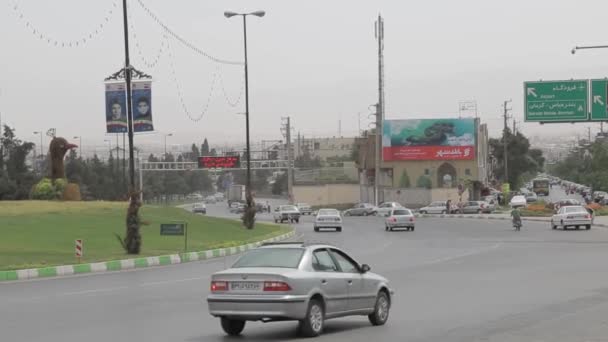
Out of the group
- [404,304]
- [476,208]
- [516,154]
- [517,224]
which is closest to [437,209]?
[476,208]

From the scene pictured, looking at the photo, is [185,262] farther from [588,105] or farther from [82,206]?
[588,105]

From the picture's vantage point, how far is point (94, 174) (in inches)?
5012

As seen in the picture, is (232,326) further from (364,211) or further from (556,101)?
(364,211)

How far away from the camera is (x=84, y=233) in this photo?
45281mm

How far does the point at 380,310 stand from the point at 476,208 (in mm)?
83529

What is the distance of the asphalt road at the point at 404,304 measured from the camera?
1469cm

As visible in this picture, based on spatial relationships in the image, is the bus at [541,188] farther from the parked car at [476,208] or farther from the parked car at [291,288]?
the parked car at [291,288]

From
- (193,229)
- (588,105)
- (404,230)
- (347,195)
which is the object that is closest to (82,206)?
(193,229)

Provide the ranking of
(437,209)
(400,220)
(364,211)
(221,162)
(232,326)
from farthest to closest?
(221,162) → (364,211) → (437,209) → (400,220) → (232,326)

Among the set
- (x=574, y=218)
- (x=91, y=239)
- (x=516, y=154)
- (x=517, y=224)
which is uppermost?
(x=516, y=154)

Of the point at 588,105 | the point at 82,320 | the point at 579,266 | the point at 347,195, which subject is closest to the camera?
the point at 82,320

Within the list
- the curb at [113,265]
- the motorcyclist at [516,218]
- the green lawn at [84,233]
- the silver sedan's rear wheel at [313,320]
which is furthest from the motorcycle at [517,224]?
the silver sedan's rear wheel at [313,320]

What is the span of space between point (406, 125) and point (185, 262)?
282 ft

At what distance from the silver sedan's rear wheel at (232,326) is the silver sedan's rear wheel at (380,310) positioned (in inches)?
91.7
